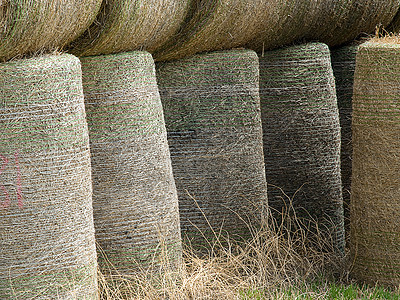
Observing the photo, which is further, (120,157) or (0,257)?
(120,157)

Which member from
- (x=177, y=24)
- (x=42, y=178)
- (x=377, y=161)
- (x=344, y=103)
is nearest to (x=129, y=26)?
(x=177, y=24)

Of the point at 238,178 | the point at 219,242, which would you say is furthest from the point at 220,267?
the point at 238,178

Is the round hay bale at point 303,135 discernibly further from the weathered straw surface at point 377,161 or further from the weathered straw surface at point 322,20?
the weathered straw surface at point 377,161

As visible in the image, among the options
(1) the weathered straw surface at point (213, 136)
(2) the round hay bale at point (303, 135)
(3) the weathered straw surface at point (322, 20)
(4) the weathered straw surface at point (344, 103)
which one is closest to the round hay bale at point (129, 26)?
(1) the weathered straw surface at point (213, 136)

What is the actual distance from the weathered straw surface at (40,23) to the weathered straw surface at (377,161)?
1.47 metres

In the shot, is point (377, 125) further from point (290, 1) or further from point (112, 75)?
point (112, 75)

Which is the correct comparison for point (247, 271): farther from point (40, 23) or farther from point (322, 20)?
point (40, 23)

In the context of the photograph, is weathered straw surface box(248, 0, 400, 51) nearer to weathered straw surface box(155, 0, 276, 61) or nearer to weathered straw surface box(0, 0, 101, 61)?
weathered straw surface box(155, 0, 276, 61)

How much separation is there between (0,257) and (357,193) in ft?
6.20

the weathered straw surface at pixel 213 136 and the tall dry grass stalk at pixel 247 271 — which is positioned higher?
the weathered straw surface at pixel 213 136

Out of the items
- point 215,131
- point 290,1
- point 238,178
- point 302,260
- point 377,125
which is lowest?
point 302,260

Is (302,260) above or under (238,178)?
under

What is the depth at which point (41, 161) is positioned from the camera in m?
2.69

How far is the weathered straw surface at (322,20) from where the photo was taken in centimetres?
386
